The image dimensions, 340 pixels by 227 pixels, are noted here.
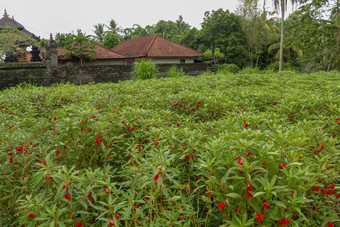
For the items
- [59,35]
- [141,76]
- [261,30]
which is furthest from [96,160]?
[59,35]

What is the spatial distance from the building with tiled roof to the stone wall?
5.32 m

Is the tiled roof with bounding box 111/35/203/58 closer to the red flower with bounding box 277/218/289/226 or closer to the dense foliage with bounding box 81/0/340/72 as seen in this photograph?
the dense foliage with bounding box 81/0/340/72

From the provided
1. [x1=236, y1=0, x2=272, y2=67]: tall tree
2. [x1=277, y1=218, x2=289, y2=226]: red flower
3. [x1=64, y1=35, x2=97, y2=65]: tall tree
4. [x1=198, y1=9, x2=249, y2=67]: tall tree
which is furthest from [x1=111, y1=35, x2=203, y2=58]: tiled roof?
[x1=277, y1=218, x2=289, y2=226]: red flower

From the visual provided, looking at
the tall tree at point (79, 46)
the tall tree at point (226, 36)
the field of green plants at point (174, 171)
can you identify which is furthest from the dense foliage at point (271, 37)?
the field of green plants at point (174, 171)

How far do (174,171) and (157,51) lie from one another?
1891cm

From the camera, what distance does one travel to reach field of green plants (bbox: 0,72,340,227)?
4.74ft

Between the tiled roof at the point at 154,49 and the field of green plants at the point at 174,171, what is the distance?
54.7ft

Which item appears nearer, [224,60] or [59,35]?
[224,60]

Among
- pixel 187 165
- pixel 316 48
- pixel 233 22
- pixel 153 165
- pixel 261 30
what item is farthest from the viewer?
pixel 261 30

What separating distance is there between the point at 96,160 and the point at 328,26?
1767 cm

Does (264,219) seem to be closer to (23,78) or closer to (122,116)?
(122,116)

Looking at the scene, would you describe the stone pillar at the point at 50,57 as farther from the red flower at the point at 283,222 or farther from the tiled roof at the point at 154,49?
the red flower at the point at 283,222

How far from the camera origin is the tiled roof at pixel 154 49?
19725 millimetres

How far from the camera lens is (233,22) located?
24.0 m
